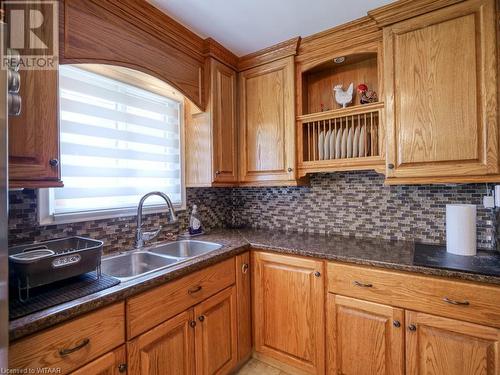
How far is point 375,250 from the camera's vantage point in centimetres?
157

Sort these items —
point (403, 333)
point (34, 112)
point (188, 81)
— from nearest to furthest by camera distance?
point (34, 112) < point (403, 333) < point (188, 81)

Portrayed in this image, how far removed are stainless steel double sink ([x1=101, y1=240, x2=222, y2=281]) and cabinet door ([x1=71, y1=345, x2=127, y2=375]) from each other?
0.39m

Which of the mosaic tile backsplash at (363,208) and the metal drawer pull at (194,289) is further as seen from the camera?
the mosaic tile backsplash at (363,208)

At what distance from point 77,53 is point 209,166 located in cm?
103

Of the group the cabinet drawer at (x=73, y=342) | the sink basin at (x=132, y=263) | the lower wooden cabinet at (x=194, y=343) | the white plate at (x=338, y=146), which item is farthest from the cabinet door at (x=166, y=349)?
the white plate at (x=338, y=146)

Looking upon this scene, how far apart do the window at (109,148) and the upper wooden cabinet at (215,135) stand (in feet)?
0.47

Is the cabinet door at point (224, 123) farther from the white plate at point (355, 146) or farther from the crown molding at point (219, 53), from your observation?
the white plate at point (355, 146)

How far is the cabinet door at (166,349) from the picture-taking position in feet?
3.58

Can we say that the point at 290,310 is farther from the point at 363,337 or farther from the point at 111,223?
the point at 111,223

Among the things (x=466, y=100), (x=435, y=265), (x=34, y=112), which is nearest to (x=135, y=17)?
(x=34, y=112)

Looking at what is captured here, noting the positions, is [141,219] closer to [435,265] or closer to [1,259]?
[1,259]

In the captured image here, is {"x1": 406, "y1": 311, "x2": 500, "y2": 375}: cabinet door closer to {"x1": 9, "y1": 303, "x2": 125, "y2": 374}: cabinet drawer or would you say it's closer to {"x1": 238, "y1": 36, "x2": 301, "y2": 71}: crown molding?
{"x1": 9, "y1": 303, "x2": 125, "y2": 374}: cabinet drawer

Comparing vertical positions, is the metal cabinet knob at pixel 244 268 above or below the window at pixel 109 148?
below

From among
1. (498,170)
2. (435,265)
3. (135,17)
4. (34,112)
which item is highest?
(135,17)
